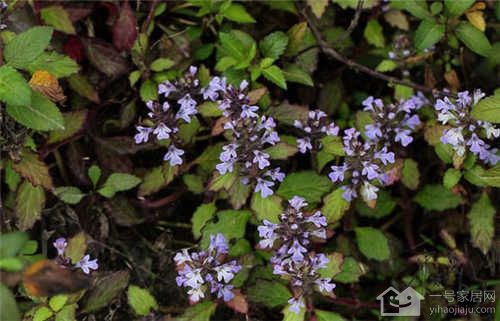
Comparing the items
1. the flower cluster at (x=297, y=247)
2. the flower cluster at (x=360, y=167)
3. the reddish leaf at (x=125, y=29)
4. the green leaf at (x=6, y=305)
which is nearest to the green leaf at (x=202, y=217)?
the flower cluster at (x=297, y=247)

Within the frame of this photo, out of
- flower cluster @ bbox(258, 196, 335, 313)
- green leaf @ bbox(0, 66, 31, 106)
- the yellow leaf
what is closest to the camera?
green leaf @ bbox(0, 66, 31, 106)

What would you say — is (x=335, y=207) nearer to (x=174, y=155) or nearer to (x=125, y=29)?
(x=174, y=155)

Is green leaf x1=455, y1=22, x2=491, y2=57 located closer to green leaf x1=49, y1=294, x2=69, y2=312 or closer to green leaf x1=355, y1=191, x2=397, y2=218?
green leaf x1=355, y1=191, x2=397, y2=218

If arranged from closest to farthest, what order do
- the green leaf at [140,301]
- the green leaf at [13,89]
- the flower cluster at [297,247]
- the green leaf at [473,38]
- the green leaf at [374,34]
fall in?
the green leaf at [13,89], the flower cluster at [297,247], the green leaf at [140,301], the green leaf at [473,38], the green leaf at [374,34]

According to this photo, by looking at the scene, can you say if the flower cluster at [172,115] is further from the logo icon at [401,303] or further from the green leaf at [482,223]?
the green leaf at [482,223]

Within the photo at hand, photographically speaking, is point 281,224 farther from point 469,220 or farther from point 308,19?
point 308,19

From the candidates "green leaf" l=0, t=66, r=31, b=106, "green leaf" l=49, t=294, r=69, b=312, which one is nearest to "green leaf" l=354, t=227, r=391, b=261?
"green leaf" l=49, t=294, r=69, b=312

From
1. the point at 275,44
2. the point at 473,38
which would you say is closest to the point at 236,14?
the point at 275,44
